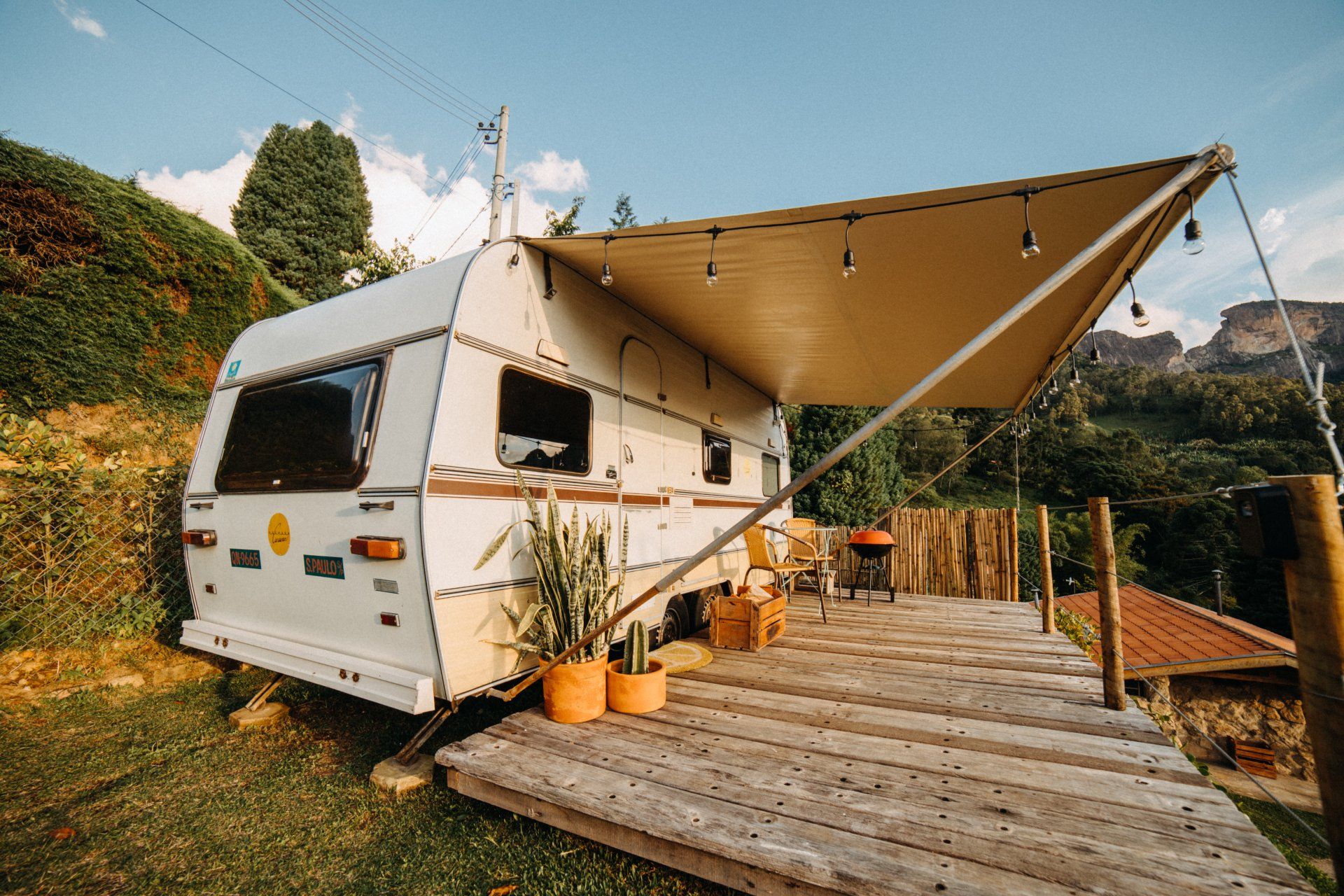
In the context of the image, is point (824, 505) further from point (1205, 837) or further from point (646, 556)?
point (1205, 837)

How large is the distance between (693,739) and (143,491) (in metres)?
4.86

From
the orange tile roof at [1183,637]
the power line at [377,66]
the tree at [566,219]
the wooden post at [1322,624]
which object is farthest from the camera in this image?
the tree at [566,219]

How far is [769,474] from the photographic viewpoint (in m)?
7.16

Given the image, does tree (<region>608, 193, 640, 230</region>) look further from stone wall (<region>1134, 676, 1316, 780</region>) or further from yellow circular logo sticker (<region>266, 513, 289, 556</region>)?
stone wall (<region>1134, 676, 1316, 780</region>)

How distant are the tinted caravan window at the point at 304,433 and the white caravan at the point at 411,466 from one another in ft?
0.04

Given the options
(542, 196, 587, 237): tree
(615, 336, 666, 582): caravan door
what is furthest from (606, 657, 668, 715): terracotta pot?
(542, 196, 587, 237): tree

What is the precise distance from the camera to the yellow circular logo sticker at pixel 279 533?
2.95m

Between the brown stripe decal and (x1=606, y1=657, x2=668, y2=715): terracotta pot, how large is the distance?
100cm

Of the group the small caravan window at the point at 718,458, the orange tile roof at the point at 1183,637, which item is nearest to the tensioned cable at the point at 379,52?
the small caravan window at the point at 718,458

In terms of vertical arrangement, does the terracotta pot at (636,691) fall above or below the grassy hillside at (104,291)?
below

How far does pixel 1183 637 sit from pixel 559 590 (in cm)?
1353

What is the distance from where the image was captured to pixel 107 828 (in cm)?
232

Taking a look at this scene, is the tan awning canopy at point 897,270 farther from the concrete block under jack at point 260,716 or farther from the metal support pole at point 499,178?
the metal support pole at point 499,178

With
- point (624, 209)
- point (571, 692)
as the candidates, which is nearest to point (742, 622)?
point (571, 692)
